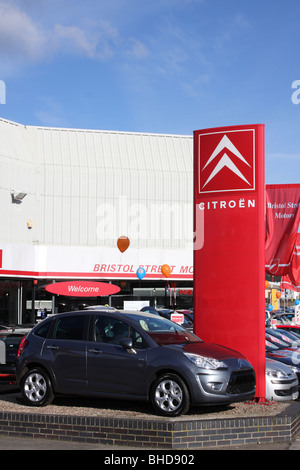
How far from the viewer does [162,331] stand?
9.73 m

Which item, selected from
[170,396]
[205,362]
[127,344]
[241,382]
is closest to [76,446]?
[170,396]

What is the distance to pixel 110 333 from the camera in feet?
31.7

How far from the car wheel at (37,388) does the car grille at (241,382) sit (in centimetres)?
283

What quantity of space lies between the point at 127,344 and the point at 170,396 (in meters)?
0.96

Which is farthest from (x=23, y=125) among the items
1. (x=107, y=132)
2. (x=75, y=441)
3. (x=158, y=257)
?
(x=75, y=441)

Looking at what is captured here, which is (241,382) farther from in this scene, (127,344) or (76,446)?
(76,446)

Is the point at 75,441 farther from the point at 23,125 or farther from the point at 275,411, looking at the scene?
the point at 23,125

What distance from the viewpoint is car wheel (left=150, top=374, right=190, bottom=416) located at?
8648 millimetres

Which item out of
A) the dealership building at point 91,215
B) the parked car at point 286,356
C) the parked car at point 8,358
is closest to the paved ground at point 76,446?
the parked car at point 8,358

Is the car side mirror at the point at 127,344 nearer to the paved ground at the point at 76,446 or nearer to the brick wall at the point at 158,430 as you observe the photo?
the brick wall at the point at 158,430

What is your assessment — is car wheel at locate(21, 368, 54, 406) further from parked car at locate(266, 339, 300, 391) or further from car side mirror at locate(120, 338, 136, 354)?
parked car at locate(266, 339, 300, 391)

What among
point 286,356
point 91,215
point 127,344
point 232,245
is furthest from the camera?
point 91,215

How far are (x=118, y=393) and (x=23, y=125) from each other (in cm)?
3556

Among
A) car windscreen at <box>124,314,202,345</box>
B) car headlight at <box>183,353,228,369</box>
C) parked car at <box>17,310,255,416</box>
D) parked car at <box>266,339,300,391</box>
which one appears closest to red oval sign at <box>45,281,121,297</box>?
parked car at <box>266,339,300,391</box>
